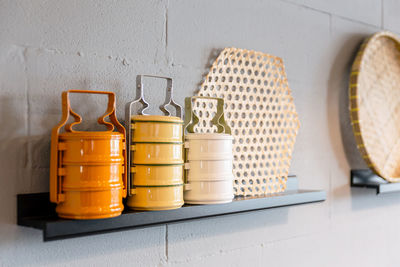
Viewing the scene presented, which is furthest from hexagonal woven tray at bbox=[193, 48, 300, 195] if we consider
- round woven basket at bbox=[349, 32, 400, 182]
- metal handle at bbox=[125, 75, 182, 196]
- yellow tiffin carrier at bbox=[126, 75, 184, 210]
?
round woven basket at bbox=[349, 32, 400, 182]

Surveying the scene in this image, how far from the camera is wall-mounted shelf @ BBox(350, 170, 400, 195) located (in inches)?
66.1

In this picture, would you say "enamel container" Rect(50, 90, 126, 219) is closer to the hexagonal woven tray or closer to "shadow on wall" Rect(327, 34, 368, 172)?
the hexagonal woven tray

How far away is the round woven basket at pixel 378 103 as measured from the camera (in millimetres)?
1680

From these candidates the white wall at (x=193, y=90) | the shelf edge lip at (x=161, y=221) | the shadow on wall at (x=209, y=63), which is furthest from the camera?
the shadow on wall at (x=209, y=63)

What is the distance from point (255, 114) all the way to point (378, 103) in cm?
67

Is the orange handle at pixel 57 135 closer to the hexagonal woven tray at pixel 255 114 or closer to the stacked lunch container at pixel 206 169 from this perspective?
the stacked lunch container at pixel 206 169

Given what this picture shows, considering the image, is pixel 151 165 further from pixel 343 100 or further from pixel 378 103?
pixel 378 103

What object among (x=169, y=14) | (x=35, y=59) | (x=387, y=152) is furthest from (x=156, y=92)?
(x=387, y=152)

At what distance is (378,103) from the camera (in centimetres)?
178

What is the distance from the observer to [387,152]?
5.91 feet

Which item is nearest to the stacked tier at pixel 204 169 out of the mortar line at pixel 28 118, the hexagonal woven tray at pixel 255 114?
the hexagonal woven tray at pixel 255 114

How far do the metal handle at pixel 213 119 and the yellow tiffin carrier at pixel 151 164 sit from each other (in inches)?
5.8

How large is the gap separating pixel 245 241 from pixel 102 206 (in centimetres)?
62

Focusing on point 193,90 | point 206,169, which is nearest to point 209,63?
point 193,90
